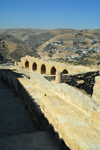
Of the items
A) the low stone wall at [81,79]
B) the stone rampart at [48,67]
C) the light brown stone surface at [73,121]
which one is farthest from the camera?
the stone rampart at [48,67]

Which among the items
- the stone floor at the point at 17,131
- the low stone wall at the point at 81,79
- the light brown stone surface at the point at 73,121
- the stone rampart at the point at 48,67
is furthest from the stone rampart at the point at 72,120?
the stone rampart at the point at 48,67

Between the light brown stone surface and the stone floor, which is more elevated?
the light brown stone surface

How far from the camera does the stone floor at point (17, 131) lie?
2725 mm

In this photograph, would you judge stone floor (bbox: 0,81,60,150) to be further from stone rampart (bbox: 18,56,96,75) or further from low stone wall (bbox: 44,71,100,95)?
stone rampart (bbox: 18,56,96,75)

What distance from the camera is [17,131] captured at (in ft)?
13.4

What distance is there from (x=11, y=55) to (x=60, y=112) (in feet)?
136

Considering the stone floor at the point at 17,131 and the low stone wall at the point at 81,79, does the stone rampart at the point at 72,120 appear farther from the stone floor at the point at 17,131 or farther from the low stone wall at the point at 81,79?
the low stone wall at the point at 81,79

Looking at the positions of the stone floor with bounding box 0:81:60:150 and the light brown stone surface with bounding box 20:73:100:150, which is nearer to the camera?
the light brown stone surface with bounding box 20:73:100:150

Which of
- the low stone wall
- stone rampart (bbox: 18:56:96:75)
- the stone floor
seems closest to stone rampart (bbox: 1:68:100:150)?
the stone floor

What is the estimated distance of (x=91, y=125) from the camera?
247 cm

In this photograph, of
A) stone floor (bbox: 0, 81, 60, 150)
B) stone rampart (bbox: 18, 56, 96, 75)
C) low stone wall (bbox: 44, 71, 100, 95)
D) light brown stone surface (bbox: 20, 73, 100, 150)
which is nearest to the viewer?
light brown stone surface (bbox: 20, 73, 100, 150)

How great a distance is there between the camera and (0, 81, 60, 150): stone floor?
2.72 m

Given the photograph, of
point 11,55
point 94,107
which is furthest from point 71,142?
point 11,55

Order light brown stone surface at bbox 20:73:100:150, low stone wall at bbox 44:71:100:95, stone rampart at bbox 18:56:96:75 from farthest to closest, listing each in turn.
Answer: stone rampart at bbox 18:56:96:75
low stone wall at bbox 44:71:100:95
light brown stone surface at bbox 20:73:100:150
